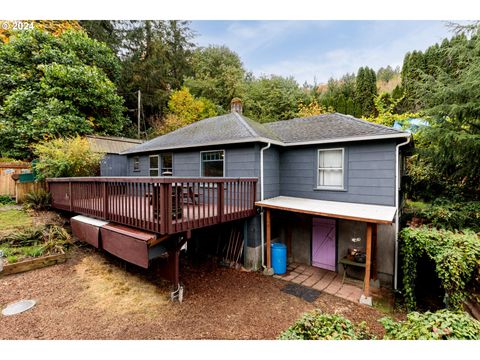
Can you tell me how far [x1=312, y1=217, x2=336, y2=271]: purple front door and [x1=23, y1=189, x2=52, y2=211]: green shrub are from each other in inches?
402

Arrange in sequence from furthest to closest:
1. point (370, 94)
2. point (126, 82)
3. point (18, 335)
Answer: point (126, 82) → point (370, 94) → point (18, 335)

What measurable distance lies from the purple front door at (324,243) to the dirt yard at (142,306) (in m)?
1.83

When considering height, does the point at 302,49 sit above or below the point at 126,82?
below

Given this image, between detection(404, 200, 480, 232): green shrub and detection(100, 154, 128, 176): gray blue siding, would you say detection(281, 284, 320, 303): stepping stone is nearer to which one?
detection(404, 200, 480, 232): green shrub

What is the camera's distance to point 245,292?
19.0 feet

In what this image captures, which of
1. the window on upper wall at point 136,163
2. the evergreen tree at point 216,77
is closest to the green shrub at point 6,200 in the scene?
the window on upper wall at point 136,163

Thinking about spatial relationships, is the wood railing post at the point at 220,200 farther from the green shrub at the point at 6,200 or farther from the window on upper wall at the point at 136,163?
the green shrub at the point at 6,200

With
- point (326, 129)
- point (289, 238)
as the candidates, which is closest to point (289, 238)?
point (289, 238)

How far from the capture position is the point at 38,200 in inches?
346

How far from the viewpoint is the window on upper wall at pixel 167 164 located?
9.70m

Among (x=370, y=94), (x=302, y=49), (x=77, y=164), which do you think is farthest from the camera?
(x=370, y=94)
